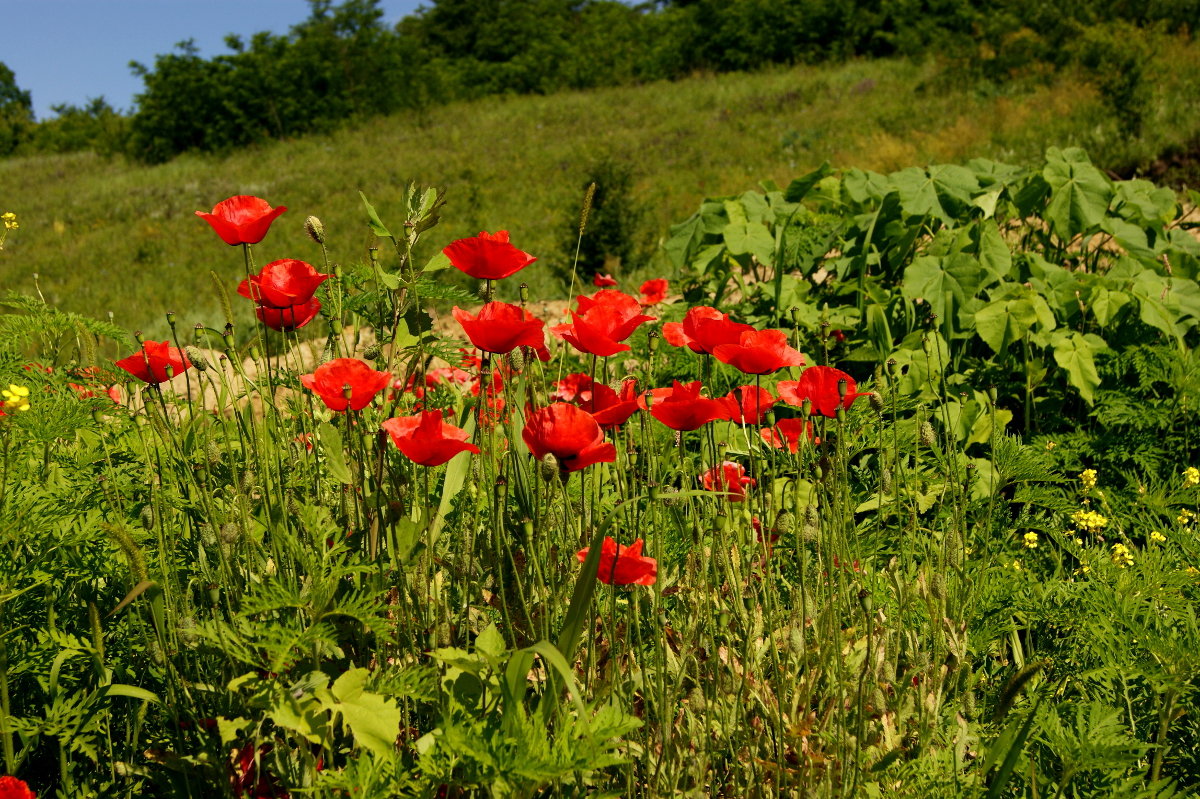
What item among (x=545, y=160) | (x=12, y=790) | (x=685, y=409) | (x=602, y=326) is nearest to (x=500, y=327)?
(x=602, y=326)

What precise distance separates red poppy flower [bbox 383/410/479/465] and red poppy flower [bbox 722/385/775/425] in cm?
47

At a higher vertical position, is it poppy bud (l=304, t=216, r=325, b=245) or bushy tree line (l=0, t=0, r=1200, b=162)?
bushy tree line (l=0, t=0, r=1200, b=162)

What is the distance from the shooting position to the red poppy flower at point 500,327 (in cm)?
123

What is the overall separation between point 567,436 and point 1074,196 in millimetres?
2571

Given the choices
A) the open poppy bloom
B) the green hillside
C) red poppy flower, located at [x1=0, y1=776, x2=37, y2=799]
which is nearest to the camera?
red poppy flower, located at [x1=0, y1=776, x2=37, y2=799]

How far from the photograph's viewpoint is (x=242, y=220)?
4.61ft

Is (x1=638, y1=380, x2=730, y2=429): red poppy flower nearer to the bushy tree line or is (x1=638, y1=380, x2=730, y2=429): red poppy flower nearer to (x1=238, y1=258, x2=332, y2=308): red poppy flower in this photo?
(x1=238, y1=258, x2=332, y2=308): red poppy flower

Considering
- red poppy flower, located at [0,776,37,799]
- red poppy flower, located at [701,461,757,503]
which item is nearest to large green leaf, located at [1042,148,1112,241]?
red poppy flower, located at [701,461,757,503]

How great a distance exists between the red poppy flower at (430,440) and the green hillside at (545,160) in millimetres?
5477

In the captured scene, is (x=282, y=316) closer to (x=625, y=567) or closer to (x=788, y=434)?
(x=625, y=567)

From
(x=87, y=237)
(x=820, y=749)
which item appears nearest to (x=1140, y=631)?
(x=820, y=749)

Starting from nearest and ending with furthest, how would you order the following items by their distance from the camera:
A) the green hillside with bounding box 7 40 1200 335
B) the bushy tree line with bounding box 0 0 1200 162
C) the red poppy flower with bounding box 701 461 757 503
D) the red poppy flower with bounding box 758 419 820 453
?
1. the red poppy flower with bounding box 701 461 757 503
2. the red poppy flower with bounding box 758 419 820 453
3. the green hillside with bounding box 7 40 1200 335
4. the bushy tree line with bounding box 0 0 1200 162

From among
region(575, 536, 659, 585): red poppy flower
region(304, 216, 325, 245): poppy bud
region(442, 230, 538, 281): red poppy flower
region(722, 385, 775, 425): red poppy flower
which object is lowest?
region(575, 536, 659, 585): red poppy flower

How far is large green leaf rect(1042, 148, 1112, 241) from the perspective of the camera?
2.94 m
